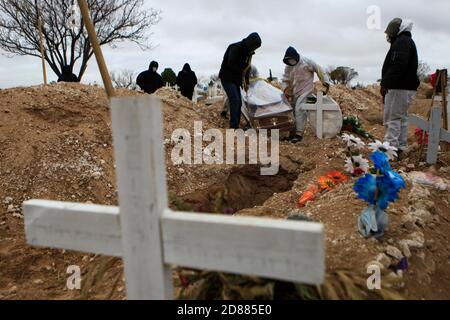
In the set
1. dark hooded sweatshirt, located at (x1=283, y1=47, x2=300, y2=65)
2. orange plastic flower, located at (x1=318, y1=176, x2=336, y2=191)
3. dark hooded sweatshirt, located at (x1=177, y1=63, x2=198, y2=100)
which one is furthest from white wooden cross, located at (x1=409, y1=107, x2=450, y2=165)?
dark hooded sweatshirt, located at (x1=177, y1=63, x2=198, y2=100)

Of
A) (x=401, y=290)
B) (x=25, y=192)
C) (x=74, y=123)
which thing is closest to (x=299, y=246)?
(x=401, y=290)

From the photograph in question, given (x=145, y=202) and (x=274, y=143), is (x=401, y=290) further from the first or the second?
(x=274, y=143)

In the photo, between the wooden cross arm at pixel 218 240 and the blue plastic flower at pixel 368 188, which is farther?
the blue plastic flower at pixel 368 188

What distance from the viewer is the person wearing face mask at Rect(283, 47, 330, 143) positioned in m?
7.19

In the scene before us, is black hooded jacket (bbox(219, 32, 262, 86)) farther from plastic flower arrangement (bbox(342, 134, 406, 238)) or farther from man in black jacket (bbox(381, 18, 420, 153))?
plastic flower arrangement (bbox(342, 134, 406, 238))

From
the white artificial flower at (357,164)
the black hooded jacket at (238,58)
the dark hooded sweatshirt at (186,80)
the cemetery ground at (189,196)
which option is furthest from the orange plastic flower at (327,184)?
the dark hooded sweatshirt at (186,80)

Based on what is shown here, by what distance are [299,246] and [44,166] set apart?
4608mm

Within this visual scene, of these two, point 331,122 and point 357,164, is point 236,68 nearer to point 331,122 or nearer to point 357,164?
point 331,122

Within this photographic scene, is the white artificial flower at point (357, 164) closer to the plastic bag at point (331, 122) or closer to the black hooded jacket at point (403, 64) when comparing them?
the black hooded jacket at point (403, 64)

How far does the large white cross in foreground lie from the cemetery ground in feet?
1.13

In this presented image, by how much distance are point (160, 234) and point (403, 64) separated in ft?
15.7

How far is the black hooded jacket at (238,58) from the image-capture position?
22.7ft

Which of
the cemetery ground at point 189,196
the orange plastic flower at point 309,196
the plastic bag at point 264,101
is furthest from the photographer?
the plastic bag at point 264,101

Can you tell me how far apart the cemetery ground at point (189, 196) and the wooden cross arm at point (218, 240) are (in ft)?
1.11
